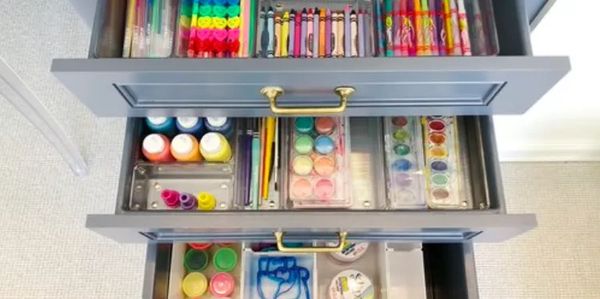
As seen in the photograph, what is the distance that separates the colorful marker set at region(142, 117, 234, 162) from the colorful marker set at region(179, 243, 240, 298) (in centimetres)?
25

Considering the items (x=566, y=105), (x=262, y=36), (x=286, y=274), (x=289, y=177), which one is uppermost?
(x=566, y=105)

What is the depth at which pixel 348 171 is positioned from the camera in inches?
29.4

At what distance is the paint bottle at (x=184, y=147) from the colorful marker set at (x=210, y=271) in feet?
0.81

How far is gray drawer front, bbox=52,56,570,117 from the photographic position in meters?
0.57

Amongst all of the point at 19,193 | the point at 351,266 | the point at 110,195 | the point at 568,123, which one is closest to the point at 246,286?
the point at 351,266

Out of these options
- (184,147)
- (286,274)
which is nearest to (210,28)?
(184,147)

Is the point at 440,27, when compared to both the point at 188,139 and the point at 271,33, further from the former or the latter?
the point at 188,139

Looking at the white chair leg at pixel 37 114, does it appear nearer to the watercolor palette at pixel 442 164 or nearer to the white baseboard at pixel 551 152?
the watercolor palette at pixel 442 164

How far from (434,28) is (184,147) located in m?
0.41

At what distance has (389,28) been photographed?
2.29 ft

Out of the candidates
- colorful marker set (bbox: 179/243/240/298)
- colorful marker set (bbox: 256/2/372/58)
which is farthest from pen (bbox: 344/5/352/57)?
colorful marker set (bbox: 179/243/240/298)

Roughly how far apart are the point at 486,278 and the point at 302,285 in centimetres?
56

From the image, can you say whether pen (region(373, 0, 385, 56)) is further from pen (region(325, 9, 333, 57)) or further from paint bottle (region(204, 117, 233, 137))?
paint bottle (region(204, 117, 233, 137))

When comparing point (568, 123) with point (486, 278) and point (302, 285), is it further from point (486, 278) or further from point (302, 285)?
point (302, 285)
